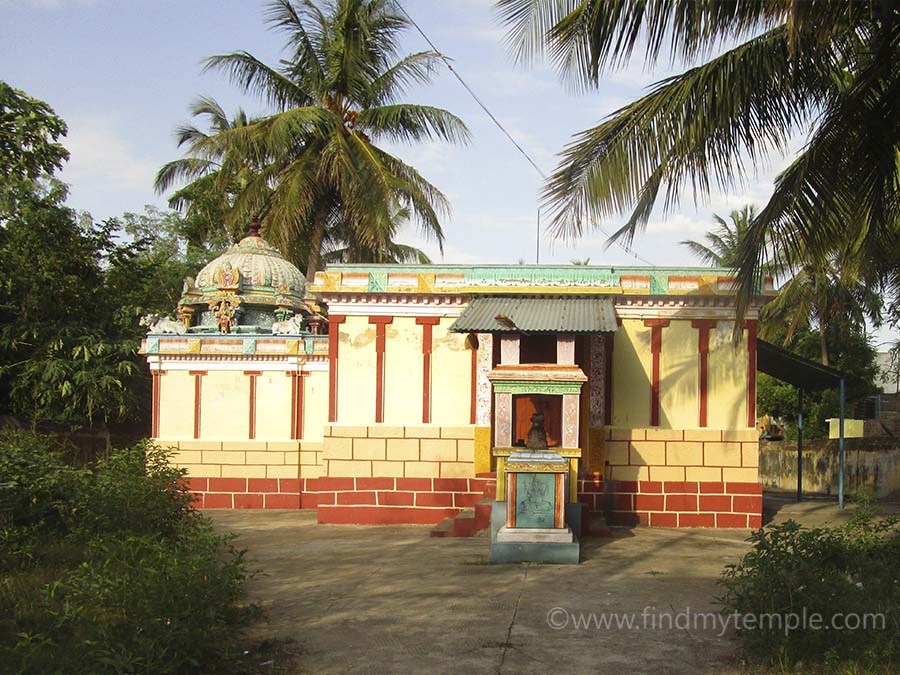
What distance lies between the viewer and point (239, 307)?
21547 mm

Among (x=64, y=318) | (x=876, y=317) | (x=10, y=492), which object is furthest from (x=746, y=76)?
(x=876, y=317)

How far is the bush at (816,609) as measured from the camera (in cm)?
702

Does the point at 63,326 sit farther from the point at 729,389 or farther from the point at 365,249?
the point at 729,389

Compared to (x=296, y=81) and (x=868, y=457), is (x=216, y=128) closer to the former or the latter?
(x=296, y=81)

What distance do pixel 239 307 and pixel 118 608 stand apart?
1468 centimetres

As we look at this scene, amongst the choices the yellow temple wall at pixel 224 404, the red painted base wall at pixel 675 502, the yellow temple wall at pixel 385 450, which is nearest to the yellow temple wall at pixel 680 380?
the red painted base wall at pixel 675 502

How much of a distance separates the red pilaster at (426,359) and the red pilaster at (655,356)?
12.3ft

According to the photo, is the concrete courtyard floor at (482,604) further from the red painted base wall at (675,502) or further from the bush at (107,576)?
the red painted base wall at (675,502)

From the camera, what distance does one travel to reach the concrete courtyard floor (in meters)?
7.82

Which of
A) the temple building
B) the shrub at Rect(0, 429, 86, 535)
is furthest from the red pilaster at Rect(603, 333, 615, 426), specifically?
the shrub at Rect(0, 429, 86, 535)

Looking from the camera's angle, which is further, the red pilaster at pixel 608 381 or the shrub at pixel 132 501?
the red pilaster at pixel 608 381

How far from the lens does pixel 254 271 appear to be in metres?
22.5

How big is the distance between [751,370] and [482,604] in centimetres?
874

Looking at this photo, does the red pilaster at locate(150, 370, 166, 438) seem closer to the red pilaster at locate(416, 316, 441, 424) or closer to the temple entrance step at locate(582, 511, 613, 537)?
the red pilaster at locate(416, 316, 441, 424)
